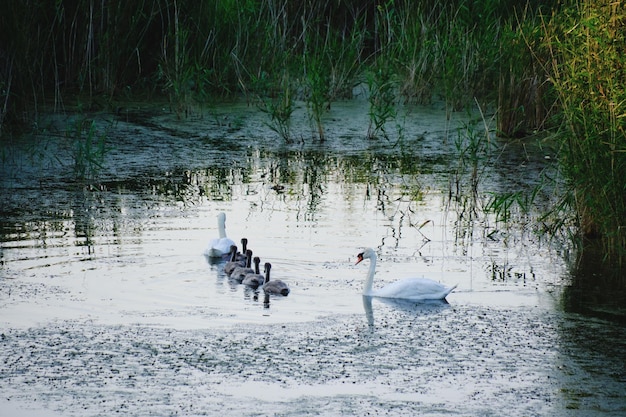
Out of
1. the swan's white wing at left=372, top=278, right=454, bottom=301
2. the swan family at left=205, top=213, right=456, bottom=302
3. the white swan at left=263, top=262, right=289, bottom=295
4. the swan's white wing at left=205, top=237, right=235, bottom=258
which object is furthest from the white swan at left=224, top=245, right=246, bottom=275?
the swan's white wing at left=372, top=278, right=454, bottom=301

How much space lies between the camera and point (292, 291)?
7.63 metres

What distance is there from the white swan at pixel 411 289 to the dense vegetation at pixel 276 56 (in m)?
4.22

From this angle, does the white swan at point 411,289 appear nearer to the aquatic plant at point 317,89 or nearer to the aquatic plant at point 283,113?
the aquatic plant at point 283,113

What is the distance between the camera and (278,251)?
8656 millimetres

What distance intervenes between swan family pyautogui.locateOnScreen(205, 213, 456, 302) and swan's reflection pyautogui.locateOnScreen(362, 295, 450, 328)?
0.07 feet

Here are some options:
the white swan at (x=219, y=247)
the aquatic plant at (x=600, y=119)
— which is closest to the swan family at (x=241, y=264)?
the white swan at (x=219, y=247)

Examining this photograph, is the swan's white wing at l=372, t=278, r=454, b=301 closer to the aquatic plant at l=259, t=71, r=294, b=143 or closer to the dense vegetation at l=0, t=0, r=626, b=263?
the dense vegetation at l=0, t=0, r=626, b=263

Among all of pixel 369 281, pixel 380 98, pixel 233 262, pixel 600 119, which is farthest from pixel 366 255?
pixel 380 98

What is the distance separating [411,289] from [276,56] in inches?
317

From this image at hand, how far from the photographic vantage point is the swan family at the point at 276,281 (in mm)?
7371

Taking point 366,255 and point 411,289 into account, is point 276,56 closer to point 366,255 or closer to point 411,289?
point 366,255

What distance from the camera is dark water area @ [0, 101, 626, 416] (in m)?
5.75

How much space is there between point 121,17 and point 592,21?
23.5 ft

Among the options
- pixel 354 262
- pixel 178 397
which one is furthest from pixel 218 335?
pixel 354 262
